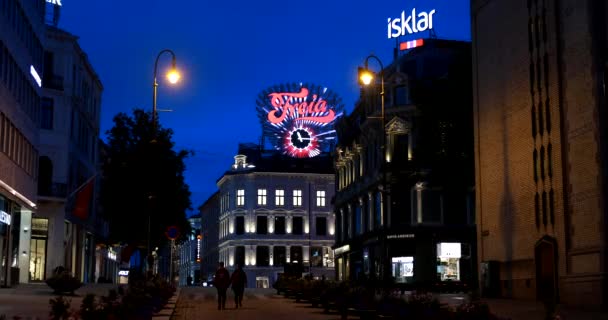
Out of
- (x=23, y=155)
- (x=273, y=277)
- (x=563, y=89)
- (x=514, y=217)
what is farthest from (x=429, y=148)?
(x=273, y=277)

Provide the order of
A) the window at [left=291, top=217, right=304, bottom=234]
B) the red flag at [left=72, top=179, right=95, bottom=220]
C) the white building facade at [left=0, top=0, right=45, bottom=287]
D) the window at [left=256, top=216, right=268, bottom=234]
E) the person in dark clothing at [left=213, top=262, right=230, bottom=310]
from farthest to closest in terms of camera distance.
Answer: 1. the window at [left=291, top=217, right=304, bottom=234]
2. the window at [left=256, top=216, right=268, bottom=234]
3. the red flag at [left=72, top=179, right=95, bottom=220]
4. the white building facade at [left=0, top=0, right=45, bottom=287]
5. the person in dark clothing at [left=213, top=262, right=230, bottom=310]

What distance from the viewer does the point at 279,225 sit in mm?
110375

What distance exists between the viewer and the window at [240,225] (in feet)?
362

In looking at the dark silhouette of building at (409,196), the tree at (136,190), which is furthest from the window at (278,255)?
the tree at (136,190)

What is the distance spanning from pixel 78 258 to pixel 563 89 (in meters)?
43.2

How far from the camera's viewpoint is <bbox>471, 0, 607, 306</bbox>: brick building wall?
31.3 meters

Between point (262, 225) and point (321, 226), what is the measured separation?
298 inches

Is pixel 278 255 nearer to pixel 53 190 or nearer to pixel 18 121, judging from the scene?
pixel 53 190

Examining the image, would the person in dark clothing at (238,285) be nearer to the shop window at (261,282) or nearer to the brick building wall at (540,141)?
the brick building wall at (540,141)

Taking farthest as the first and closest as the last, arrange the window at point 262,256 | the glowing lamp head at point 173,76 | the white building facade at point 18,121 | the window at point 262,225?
the window at point 262,225, the window at point 262,256, the white building facade at point 18,121, the glowing lamp head at point 173,76

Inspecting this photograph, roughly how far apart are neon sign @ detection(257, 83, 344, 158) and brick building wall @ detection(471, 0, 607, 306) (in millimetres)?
56235

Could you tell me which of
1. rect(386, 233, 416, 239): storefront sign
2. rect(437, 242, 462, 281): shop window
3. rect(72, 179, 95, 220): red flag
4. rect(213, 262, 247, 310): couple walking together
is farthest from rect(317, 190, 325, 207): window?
rect(213, 262, 247, 310): couple walking together

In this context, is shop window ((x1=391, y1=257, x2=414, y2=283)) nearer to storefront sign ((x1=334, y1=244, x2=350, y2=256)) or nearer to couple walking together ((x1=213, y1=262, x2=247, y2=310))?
storefront sign ((x1=334, y1=244, x2=350, y2=256))

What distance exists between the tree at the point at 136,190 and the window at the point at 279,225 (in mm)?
51996
